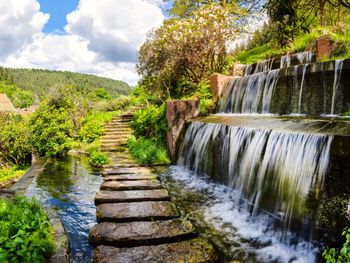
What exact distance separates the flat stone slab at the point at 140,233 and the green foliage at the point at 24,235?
73 centimetres

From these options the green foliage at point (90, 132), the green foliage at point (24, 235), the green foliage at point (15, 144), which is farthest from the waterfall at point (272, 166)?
the green foliage at point (15, 144)

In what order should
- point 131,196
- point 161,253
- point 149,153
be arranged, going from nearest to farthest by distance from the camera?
point 161,253
point 131,196
point 149,153

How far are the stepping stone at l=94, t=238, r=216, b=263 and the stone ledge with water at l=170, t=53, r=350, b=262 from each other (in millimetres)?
565

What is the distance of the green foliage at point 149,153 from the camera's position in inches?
405

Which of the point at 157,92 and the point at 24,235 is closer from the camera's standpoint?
the point at 24,235

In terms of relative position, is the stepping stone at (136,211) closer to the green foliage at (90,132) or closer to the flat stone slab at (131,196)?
the flat stone slab at (131,196)

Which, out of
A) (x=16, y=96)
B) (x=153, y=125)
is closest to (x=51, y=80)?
(x=16, y=96)

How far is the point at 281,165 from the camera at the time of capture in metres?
5.25

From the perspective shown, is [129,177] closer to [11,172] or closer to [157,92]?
[157,92]

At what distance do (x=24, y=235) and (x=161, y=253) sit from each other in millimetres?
1722

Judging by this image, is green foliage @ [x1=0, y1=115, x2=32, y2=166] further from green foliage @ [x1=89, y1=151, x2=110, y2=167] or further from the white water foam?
the white water foam

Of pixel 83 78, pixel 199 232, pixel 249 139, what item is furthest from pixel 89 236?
pixel 83 78

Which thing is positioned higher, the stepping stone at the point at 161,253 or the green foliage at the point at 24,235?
the green foliage at the point at 24,235

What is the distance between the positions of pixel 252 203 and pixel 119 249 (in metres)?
2.78
